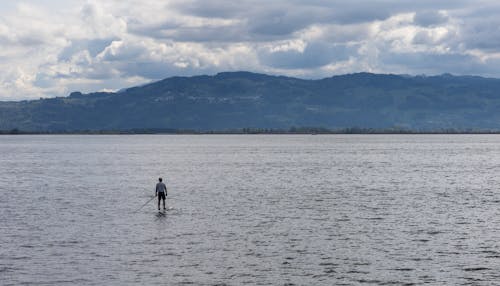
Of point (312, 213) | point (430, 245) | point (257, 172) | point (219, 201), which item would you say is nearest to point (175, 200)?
point (219, 201)

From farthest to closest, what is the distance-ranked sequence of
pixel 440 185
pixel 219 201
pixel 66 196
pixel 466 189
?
pixel 440 185 < pixel 466 189 < pixel 66 196 < pixel 219 201

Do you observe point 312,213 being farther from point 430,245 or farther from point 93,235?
point 93,235

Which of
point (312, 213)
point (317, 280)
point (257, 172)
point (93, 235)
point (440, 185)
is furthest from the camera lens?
point (257, 172)

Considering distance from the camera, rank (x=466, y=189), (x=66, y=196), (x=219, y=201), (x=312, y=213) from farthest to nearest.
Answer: (x=466, y=189) < (x=66, y=196) < (x=219, y=201) < (x=312, y=213)

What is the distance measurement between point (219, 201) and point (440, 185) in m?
37.4

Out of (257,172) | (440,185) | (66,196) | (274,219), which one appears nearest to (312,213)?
(274,219)

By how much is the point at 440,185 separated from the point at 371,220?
4080 cm

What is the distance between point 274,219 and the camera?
58594mm

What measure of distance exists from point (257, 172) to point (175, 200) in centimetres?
5052

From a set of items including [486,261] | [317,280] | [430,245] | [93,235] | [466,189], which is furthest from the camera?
[466,189]

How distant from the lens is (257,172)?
124562 millimetres

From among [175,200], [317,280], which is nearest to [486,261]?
[317,280]

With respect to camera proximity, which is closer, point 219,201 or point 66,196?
point 219,201

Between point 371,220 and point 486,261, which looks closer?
point 486,261
